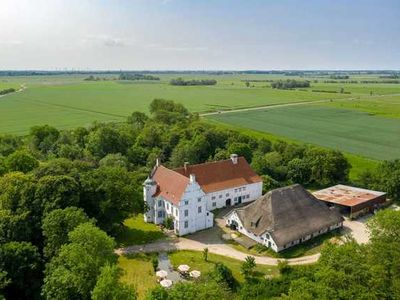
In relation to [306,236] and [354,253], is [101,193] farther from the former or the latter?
[354,253]

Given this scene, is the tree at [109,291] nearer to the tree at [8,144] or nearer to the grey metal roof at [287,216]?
the grey metal roof at [287,216]

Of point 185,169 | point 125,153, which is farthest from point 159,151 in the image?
point 185,169

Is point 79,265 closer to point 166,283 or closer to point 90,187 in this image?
point 166,283

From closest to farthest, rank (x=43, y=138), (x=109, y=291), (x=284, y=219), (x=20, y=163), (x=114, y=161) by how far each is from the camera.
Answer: (x=109, y=291) → (x=284, y=219) → (x=20, y=163) → (x=114, y=161) → (x=43, y=138)

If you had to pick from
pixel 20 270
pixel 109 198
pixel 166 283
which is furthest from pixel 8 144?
pixel 166 283

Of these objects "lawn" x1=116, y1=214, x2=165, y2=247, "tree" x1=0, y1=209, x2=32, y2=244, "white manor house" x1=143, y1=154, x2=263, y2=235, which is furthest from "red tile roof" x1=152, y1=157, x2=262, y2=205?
"tree" x1=0, y1=209, x2=32, y2=244

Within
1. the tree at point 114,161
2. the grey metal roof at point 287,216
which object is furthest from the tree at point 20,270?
the tree at point 114,161
